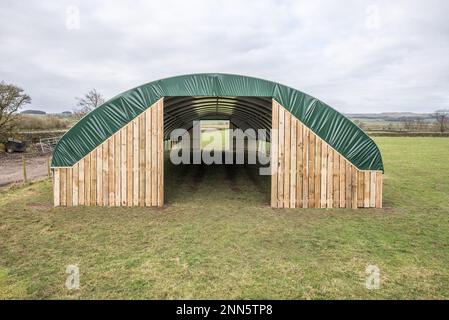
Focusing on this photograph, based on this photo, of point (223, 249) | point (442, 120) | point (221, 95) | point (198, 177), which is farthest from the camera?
point (442, 120)

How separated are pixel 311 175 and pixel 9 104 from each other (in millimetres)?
21618

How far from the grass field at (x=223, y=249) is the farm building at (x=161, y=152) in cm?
48

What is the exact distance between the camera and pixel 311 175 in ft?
27.1

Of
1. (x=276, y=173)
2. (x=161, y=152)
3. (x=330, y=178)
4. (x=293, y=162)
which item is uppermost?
(x=161, y=152)

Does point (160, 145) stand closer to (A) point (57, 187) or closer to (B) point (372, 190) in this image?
(A) point (57, 187)

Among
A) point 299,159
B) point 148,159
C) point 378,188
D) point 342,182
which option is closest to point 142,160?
point 148,159

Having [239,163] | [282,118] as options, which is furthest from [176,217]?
[239,163]

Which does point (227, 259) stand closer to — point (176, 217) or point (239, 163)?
point (176, 217)

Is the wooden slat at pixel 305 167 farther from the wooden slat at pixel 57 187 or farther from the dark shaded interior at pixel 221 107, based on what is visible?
the wooden slat at pixel 57 187

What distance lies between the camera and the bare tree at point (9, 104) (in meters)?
21.6

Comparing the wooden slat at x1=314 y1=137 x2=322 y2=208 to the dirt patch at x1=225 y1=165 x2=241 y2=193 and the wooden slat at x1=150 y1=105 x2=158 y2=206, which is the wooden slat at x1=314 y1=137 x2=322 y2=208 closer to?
the dirt patch at x1=225 y1=165 x2=241 y2=193

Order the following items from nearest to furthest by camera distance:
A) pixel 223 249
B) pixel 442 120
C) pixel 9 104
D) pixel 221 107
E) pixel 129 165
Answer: pixel 223 249, pixel 129 165, pixel 221 107, pixel 9 104, pixel 442 120

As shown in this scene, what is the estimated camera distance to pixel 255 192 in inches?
409
